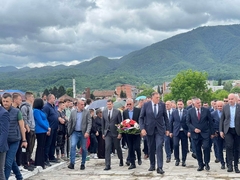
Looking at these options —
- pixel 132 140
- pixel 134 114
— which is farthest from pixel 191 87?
pixel 132 140

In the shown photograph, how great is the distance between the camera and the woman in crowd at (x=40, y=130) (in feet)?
32.3

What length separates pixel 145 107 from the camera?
32.5ft

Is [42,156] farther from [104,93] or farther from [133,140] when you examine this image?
[104,93]

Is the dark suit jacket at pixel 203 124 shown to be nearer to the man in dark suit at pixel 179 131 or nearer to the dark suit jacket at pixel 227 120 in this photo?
→ the dark suit jacket at pixel 227 120

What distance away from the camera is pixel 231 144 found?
31.2 feet

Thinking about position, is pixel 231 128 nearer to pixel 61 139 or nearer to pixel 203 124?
pixel 203 124

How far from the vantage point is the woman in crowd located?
9.86 metres

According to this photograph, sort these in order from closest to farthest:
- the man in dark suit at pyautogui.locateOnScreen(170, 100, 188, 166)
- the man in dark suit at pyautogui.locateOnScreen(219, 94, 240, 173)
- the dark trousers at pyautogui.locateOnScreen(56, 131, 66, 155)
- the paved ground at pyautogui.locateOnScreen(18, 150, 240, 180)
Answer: the paved ground at pyautogui.locateOnScreen(18, 150, 240, 180) < the man in dark suit at pyautogui.locateOnScreen(219, 94, 240, 173) < the man in dark suit at pyautogui.locateOnScreen(170, 100, 188, 166) < the dark trousers at pyautogui.locateOnScreen(56, 131, 66, 155)

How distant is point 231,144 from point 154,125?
83.9 inches

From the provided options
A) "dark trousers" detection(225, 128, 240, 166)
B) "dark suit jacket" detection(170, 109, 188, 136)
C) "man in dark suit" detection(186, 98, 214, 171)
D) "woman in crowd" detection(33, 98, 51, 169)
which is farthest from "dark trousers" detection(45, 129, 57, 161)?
"dark trousers" detection(225, 128, 240, 166)

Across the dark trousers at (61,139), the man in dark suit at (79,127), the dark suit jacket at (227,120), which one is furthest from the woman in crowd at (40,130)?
the dark suit jacket at (227,120)

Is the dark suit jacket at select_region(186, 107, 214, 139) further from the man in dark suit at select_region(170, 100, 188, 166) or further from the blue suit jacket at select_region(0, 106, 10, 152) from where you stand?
the blue suit jacket at select_region(0, 106, 10, 152)

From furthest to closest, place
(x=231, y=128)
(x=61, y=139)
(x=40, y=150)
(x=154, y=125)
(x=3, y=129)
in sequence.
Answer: (x=61, y=139) < (x=40, y=150) < (x=154, y=125) < (x=231, y=128) < (x=3, y=129)

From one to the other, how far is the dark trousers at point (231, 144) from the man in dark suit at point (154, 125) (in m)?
1.65
